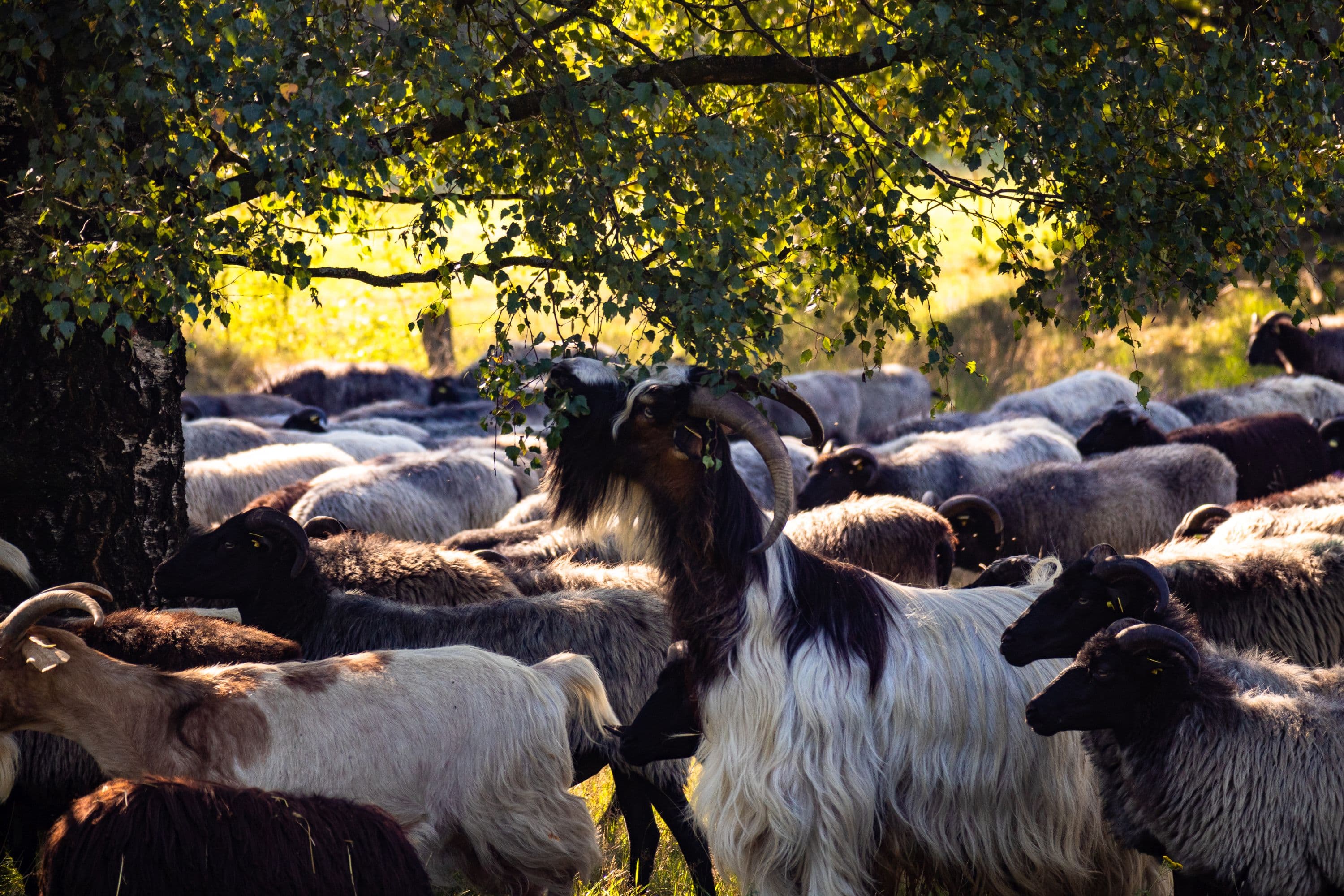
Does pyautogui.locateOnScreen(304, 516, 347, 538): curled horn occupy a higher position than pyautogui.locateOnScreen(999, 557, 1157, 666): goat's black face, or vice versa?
pyautogui.locateOnScreen(999, 557, 1157, 666): goat's black face

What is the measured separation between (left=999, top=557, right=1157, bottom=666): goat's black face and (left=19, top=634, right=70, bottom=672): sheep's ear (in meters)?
3.31

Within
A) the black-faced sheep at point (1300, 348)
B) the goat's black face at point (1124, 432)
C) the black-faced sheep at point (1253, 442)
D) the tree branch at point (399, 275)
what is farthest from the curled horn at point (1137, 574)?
the black-faced sheep at point (1300, 348)

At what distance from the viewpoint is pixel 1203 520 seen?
8.12 metres

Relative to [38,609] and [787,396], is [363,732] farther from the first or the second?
[787,396]

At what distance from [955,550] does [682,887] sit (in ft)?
14.9

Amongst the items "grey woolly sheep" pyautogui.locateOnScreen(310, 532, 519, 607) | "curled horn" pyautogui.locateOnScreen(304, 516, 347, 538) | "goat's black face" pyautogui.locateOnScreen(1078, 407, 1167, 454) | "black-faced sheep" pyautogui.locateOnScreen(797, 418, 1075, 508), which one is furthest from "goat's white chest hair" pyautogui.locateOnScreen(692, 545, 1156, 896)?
"goat's black face" pyautogui.locateOnScreen(1078, 407, 1167, 454)

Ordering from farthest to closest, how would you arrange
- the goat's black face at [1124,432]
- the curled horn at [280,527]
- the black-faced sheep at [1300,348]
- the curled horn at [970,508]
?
the black-faced sheep at [1300,348] < the goat's black face at [1124,432] < the curled horn at [970,508] < the curled horn at [280,527]

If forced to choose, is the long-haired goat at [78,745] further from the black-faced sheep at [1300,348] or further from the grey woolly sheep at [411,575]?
the black-faced sheep at [1300,348]

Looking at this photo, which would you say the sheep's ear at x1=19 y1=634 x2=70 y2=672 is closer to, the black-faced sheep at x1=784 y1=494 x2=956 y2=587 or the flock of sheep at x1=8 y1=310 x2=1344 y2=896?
the flock of sheep at x1=8 y1=310 x2=1344 y2=896

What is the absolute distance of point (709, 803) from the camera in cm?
495

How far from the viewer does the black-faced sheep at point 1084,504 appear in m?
9.84

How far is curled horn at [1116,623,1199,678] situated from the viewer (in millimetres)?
4547

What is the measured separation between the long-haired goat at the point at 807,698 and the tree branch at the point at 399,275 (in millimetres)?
518

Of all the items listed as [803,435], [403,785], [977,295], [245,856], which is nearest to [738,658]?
[403,785]
